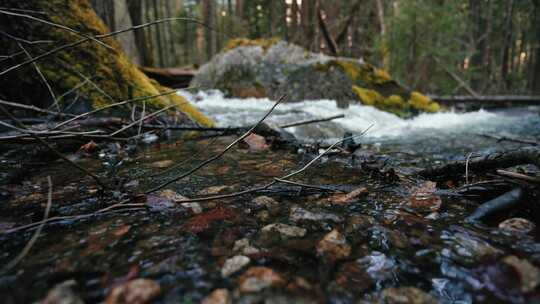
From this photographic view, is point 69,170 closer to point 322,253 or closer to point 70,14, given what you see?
point 322,253

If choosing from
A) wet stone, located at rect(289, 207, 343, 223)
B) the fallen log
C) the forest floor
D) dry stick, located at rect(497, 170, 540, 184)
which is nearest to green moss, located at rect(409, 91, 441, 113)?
the fallen log

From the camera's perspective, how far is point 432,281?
36.3 inches

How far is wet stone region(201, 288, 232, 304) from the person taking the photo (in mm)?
810

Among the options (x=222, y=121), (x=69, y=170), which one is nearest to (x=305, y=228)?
(x=69, y=170)

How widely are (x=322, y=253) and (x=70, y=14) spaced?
12.2 ft

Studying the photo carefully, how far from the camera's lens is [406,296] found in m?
0.86

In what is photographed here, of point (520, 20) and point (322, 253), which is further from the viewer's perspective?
point (520, 20)

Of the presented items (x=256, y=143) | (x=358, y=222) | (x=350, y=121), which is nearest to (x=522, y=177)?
(x=358, y=222)

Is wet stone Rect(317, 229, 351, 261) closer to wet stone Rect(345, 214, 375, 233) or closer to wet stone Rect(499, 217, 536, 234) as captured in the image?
wet stone Rect(345, 214, 375, 233)

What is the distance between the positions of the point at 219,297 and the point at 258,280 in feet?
0.42

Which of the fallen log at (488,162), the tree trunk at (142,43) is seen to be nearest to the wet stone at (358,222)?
the fallen log at (488,162)

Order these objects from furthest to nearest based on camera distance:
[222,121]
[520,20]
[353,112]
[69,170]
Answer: [520,20]
[353,112]
[222,121]
[69,170]

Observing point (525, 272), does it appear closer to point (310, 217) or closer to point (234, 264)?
point (310, 217)

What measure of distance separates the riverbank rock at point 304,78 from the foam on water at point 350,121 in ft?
1.08
